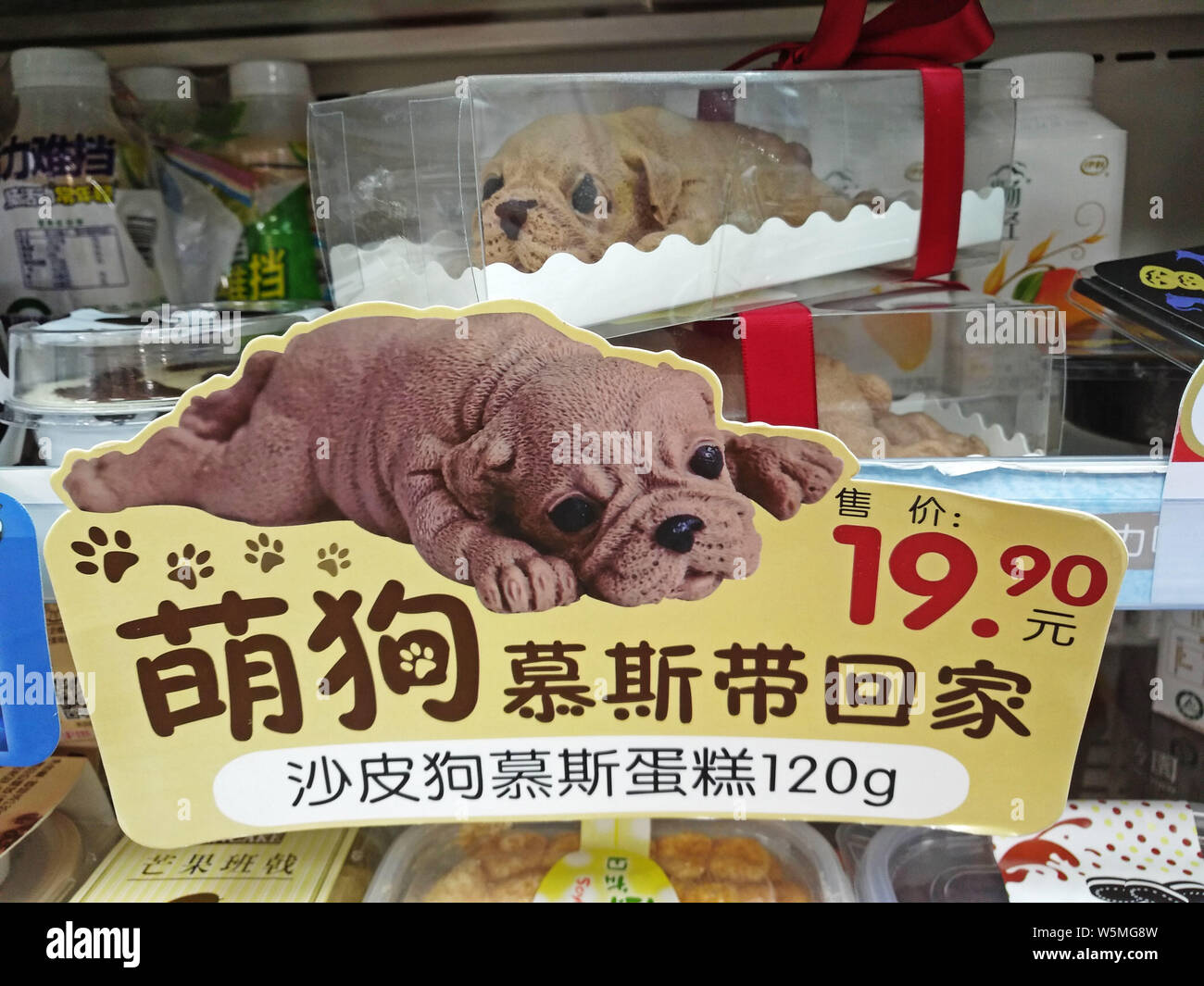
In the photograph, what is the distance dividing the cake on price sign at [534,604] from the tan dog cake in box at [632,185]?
0.12 m

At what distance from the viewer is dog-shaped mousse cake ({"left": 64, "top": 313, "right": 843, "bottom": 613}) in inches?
25.3

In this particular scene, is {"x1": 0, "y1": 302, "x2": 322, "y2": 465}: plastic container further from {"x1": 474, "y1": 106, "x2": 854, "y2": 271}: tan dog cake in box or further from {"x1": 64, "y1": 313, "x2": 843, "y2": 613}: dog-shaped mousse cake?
{"x1": 474, "y1": 106, "x2": 854, "y2": 271}: tan dog cake in box

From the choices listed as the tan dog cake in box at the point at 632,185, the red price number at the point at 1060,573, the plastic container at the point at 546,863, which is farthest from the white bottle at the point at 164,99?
the red price number at the point at 1060,573

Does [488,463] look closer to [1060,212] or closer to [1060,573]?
[1060,573]

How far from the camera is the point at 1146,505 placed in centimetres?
67

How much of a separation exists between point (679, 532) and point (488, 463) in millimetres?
159

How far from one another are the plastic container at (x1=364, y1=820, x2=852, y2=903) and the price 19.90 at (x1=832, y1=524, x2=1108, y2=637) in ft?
1.38

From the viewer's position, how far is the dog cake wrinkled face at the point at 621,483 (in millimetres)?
649

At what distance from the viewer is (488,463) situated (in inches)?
26.1

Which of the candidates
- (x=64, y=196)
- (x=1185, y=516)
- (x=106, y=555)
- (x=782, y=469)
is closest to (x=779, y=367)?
(x=782, y=469)
